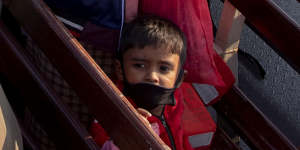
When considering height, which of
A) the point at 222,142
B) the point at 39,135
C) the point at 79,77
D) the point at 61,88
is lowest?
the point at 222,142

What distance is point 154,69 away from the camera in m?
1.08

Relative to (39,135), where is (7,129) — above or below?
above

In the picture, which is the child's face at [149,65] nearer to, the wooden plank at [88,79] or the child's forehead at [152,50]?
the child's forehead at [152,50]

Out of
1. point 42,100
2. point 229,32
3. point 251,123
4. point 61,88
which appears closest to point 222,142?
point 251,123

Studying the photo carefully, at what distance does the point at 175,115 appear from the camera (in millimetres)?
1227

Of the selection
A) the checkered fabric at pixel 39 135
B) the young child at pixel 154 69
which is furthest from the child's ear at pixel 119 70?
the checkered fabric at pixel 39 135

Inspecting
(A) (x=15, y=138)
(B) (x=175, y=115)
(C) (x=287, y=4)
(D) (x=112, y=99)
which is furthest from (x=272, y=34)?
(C) (x=287, y=4)

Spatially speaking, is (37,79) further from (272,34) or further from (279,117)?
(279,117)

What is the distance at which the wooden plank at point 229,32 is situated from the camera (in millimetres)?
1380

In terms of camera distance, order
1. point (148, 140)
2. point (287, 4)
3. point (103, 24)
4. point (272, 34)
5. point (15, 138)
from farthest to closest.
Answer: point (287, 4) → point (272, 34) → point (103, 24) → point (15, 138) → point (148, 140)

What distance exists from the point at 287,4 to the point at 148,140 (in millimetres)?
1677

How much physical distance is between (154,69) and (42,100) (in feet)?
1.08

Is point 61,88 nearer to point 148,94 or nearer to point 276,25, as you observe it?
point 148,94

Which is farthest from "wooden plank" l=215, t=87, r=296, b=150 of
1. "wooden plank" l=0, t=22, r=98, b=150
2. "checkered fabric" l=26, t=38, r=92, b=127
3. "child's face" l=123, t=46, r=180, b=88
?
"wooden plank" l=0, t=22, r=98, b=150
